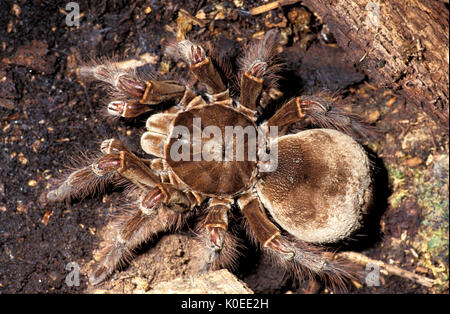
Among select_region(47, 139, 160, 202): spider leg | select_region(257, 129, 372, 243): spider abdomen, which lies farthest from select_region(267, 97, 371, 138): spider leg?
select_region(47, 139, 160, 202): spider leg

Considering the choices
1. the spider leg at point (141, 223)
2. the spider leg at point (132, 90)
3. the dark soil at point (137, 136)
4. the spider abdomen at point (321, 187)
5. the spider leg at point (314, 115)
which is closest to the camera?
the spider abdomen at point (321, 187)

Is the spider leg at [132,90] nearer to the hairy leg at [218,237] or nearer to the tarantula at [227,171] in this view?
the tarantula at [227,171]

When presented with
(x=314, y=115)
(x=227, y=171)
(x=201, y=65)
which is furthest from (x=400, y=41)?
(x=227, y=171)

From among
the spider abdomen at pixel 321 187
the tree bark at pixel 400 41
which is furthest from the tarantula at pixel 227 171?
the tree bark at pixel 400 41

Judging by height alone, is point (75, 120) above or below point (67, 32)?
below

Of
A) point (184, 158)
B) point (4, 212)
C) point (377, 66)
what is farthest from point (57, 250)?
point (377, 66)

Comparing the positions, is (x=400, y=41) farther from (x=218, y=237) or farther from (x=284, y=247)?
(x=218, y=237)

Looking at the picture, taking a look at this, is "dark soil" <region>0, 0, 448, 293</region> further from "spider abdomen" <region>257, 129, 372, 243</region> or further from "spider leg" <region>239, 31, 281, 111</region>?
"spider abdomen" <region>257, 129, 372, 243</region>

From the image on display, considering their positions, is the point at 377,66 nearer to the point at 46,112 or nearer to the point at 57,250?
the point at 46,112
